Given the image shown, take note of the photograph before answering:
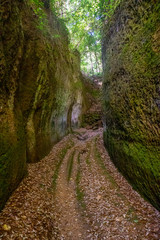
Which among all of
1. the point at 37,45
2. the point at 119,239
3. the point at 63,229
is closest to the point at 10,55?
the point at 37,45

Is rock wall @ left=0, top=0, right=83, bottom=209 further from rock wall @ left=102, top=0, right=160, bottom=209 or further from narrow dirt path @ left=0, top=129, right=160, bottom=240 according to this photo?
rock wall @ left=102, top=0, right=160, bottom=209

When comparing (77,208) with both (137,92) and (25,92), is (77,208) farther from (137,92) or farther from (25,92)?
(25,92)

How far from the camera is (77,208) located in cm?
727

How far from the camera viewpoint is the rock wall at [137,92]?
20.4 feet

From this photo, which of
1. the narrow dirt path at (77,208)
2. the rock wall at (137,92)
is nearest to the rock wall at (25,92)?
the narrow dirt path at (77,208)

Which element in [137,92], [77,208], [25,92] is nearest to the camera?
[77,208]

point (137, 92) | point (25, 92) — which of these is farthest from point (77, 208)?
point (25, 92)

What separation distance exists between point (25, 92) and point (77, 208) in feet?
25.6

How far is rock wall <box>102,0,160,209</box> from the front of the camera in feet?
20.4

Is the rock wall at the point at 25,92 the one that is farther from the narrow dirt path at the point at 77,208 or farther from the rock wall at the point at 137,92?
the rock wall at the point at 137,92

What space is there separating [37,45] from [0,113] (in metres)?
6.74

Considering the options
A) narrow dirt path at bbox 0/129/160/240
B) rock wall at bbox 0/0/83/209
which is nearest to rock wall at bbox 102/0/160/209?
narrow dirt path at bbox 0/129/160/240

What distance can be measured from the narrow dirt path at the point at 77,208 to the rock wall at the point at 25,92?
0.91 metres

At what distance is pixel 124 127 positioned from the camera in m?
9.13
